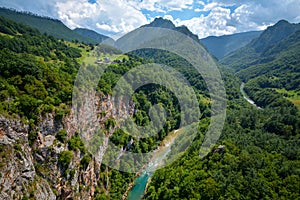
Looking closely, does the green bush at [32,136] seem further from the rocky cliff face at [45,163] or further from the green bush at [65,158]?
the green bush at [65,158]

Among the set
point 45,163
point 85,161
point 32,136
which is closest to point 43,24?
point 85,161

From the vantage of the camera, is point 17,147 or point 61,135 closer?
point 17,147

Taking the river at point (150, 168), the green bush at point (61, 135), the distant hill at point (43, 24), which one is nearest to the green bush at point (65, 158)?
the green bush at point (61, 135)

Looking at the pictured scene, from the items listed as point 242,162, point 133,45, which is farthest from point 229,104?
point 133,45

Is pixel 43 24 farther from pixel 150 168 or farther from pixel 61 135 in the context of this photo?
pixel 61 135

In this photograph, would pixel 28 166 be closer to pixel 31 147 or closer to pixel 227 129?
pixel 31 147

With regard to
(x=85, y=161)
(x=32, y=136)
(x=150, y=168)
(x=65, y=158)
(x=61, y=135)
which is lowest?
(x=150, y=168)

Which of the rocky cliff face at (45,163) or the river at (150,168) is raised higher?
the rocky cliff face at (45,163)

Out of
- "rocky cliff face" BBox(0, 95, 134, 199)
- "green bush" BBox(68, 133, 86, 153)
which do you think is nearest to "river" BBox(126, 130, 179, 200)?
A: "rocky cliff face" BBox(0, 95, 134, 199)

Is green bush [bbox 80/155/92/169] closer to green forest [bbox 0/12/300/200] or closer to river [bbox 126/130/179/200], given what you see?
green forest [bbox 0/12/300/200]

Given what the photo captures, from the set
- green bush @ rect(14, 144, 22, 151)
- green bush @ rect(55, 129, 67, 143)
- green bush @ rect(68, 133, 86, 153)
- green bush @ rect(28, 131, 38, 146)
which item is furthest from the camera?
green bush @ rect(68, 133, 86, 153)
